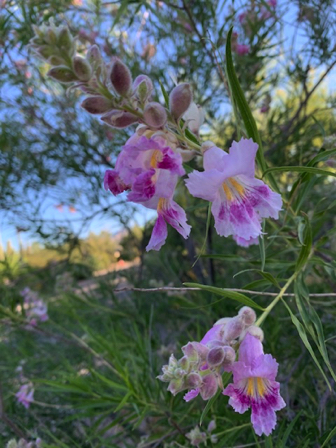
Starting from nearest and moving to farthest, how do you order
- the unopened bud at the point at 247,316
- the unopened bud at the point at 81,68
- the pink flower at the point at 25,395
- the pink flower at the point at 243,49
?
the unopened bud at the point at 81,68 → the unopened bud at the point at 247,316 → the pink flower at the point at 25,395 → the pink flower at the point at 243,49

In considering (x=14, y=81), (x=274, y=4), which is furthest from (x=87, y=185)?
(x=274, y=4)

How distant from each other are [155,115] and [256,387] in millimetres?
325

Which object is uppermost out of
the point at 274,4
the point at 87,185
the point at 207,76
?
the point at 274,4

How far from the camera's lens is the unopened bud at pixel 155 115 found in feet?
1.39

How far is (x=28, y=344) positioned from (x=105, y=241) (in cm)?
155

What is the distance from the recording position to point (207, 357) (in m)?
0.45

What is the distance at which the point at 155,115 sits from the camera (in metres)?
0.43

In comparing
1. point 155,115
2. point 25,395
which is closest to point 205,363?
point 155,115

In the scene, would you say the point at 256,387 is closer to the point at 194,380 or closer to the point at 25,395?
the point at 194,380

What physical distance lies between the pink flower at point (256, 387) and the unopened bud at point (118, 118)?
0.28 metres

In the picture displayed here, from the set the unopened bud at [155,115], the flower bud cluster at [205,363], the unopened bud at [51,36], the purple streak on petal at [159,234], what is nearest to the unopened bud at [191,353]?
the flower bud cluster at [205,363]

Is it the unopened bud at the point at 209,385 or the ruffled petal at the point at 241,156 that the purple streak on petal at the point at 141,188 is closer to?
the ruffled petal at the point at 241,156

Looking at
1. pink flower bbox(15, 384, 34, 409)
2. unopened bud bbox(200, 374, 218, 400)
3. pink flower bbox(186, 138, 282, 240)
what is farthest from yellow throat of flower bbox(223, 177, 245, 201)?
pink flower bbox(15, 384, 34, 409)

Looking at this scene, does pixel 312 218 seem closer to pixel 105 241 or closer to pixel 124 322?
pixel 124 322
